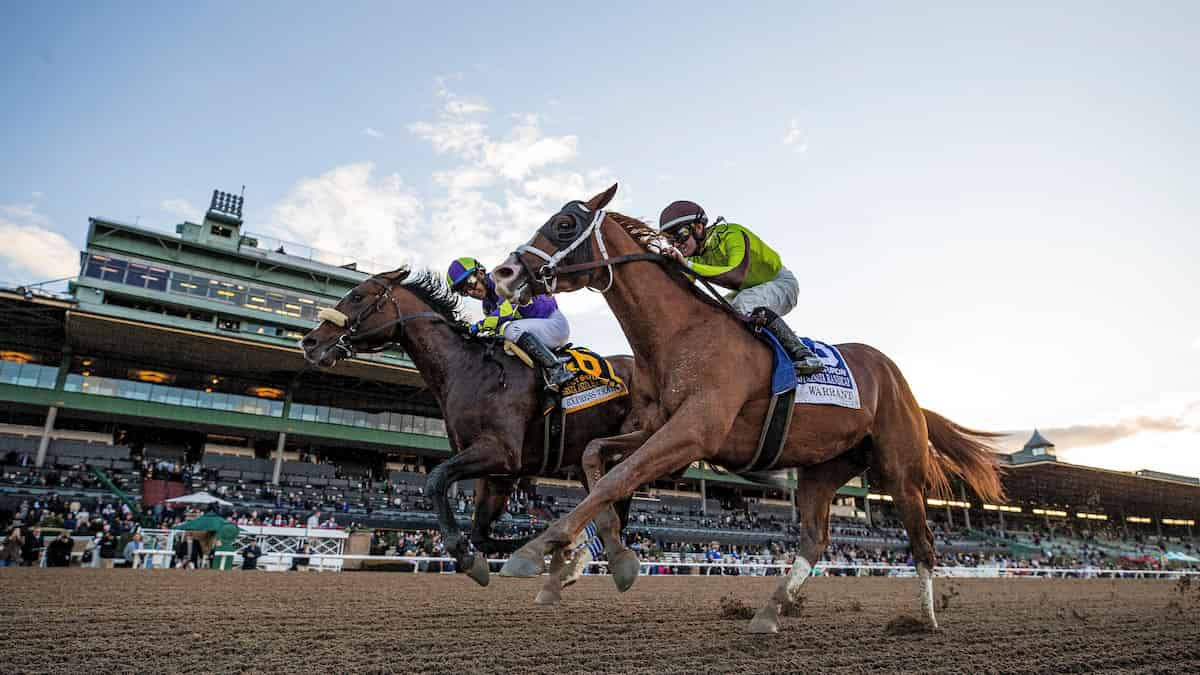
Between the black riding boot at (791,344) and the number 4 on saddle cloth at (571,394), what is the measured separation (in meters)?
2.21

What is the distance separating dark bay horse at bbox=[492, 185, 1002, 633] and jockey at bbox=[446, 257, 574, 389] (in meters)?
1.69

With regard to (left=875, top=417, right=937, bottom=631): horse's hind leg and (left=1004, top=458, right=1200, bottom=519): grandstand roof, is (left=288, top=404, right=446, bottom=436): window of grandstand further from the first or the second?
(left=1004, top=458, right=1200, bottom=519): grandstand roof

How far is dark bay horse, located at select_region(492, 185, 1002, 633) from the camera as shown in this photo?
347 cm

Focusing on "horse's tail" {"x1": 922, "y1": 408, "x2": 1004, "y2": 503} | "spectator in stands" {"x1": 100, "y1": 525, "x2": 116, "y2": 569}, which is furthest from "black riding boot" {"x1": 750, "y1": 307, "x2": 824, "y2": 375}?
"spectator in stands" {"x1": 100, "y1": 525, "x2": 116, "y2": 569}

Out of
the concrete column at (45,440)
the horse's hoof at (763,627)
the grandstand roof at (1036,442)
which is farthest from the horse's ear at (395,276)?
the grandstand roof at (1036,442)

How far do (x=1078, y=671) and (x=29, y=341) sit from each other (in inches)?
1864

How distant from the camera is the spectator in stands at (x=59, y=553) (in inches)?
577

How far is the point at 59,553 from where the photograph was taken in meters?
14.8

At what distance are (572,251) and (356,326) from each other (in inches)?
139

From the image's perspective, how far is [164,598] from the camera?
5.86 meters

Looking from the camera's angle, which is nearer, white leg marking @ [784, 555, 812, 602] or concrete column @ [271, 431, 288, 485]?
white leg marking @ [784, 555, 812, 602]

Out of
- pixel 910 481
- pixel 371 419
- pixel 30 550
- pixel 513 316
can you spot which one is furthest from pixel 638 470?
pixel 371 419

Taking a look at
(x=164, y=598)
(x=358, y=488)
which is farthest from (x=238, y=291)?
(x=164, y=598)

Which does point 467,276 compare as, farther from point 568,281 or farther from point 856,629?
point 856,629
